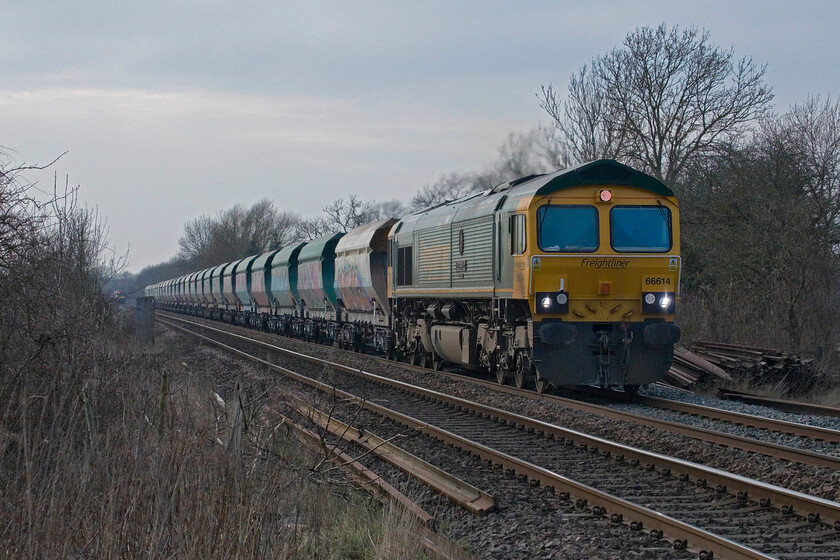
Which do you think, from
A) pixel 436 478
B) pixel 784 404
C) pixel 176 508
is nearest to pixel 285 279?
pixel 784 404

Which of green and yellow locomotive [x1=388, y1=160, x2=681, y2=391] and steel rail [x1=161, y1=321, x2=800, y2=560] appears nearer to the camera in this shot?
steel rail [x1=161, y1=321, x2=800, y2=560]

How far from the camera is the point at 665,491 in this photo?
23.6ft

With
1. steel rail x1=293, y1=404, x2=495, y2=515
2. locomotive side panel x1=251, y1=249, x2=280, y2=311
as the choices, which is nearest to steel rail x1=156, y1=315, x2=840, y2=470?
steel rail x1=293, y1=404, x2=495, y2=515

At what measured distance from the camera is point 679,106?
98.1 feet

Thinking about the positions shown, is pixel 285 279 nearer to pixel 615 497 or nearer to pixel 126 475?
pixel 615 497

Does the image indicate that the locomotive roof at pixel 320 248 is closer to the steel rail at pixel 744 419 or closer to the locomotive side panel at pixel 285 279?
the locomotive side panel at pixel 285 279

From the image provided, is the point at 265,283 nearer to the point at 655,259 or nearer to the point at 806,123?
the point at 806,123

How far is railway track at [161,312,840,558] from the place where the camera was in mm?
5738

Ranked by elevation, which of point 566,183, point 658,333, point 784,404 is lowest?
point 784,404

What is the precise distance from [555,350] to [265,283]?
84.0ft

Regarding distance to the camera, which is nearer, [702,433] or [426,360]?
[702,433]

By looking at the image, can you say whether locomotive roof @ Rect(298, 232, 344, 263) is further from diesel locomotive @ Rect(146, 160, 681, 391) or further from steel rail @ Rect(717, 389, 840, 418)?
steel rail @ Rect(717, 389, 840, 418)

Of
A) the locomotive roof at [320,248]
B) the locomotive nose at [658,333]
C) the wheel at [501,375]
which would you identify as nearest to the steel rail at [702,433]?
the wheel at [501,375]

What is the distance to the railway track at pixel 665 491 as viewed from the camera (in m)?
5.74
